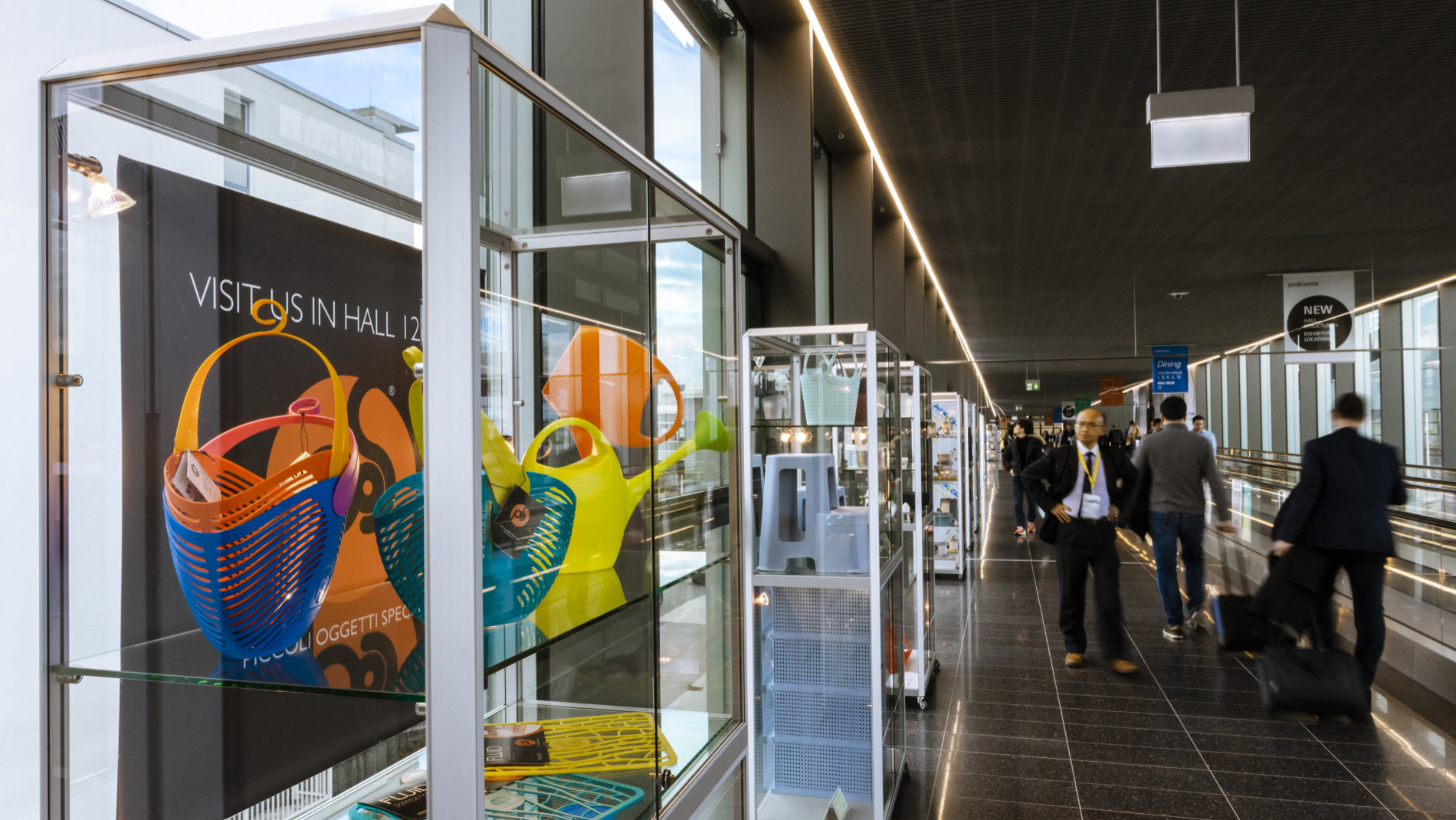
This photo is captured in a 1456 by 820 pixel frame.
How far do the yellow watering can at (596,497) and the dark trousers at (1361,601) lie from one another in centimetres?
430

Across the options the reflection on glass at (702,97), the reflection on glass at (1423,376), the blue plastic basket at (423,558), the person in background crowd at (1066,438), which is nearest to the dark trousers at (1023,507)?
the person in background crowd at (1066,438)

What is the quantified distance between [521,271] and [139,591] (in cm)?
49

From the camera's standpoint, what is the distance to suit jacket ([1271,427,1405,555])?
4211mm

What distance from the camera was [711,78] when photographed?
5.61 meters

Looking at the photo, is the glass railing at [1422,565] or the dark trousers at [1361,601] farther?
the glass railing at [1422,565]

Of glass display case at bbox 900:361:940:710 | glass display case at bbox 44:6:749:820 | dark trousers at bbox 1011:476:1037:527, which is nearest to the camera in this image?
glass display case at bbox 44:6:749:820

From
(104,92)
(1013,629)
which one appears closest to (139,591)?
(104,92)

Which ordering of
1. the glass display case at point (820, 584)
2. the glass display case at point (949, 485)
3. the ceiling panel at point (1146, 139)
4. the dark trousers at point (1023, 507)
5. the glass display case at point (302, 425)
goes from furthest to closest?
1. the dark trousers at point (1023, 507)
2. the glass display case at point (949, 485)
3. the ceiling panel at point (1146, 139)
4. the glass display case at point (820, 584)
5. the glass display case at point (302, 425)

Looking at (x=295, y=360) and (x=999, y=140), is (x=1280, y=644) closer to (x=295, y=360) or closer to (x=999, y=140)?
(x=295, y=360)

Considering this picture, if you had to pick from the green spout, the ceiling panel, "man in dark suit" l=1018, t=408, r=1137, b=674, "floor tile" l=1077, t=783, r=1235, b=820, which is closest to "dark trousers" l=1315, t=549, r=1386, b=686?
"floor tile" l=1077, t=783, r=1235, b=820

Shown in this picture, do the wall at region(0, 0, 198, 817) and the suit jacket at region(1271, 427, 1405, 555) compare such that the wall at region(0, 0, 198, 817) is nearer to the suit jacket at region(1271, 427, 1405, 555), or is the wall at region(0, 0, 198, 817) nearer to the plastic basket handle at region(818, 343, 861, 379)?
the plastic basket handle at region(818, 343, 861, 379)

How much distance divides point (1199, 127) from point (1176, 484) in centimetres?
265

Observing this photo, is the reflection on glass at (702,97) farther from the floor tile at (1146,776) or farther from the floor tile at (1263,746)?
the floor tile at (1263,746)

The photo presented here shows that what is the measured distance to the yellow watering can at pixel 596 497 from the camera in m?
1.08
